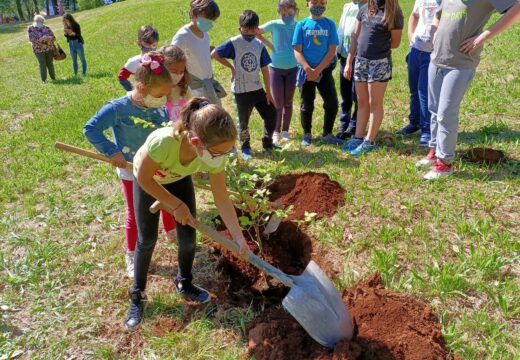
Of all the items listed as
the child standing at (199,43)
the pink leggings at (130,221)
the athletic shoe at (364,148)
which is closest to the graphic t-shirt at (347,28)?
the athletic shoe at (364,148)

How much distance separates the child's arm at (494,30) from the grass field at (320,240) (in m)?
1.11

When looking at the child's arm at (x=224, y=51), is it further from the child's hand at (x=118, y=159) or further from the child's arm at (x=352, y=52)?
the child's hand at (x=118, y=159)

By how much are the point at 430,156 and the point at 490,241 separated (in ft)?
4.36

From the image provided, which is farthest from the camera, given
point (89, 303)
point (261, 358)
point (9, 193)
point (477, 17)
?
point (9, 193)

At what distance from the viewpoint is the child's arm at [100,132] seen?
9.05 ft

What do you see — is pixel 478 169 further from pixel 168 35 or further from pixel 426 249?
pixel 168 35

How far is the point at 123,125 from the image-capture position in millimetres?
2902

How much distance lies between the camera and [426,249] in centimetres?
307

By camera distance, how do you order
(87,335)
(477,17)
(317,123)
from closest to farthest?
(87,335) < (477,17) < (317,123)

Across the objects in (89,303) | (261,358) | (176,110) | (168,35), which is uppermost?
(176,110)

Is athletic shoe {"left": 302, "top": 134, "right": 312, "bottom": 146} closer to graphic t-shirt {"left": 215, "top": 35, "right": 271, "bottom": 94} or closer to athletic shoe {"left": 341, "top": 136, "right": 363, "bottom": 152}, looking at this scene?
athletic shoe {"left": 341, "top": 136, "right": 363, "bottom": 152}

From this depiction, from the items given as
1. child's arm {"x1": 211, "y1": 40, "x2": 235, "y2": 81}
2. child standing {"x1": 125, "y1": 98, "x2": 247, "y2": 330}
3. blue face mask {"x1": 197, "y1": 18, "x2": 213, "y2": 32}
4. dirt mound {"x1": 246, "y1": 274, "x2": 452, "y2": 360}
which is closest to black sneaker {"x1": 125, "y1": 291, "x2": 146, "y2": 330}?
child standing {"x1": 125, "y1": 98, "x2": 247, "y2": 330}

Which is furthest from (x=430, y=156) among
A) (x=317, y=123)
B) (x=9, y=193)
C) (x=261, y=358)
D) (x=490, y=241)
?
(x=9, y=193)

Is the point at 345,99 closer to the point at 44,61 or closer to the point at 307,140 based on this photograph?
the point at 307,140
